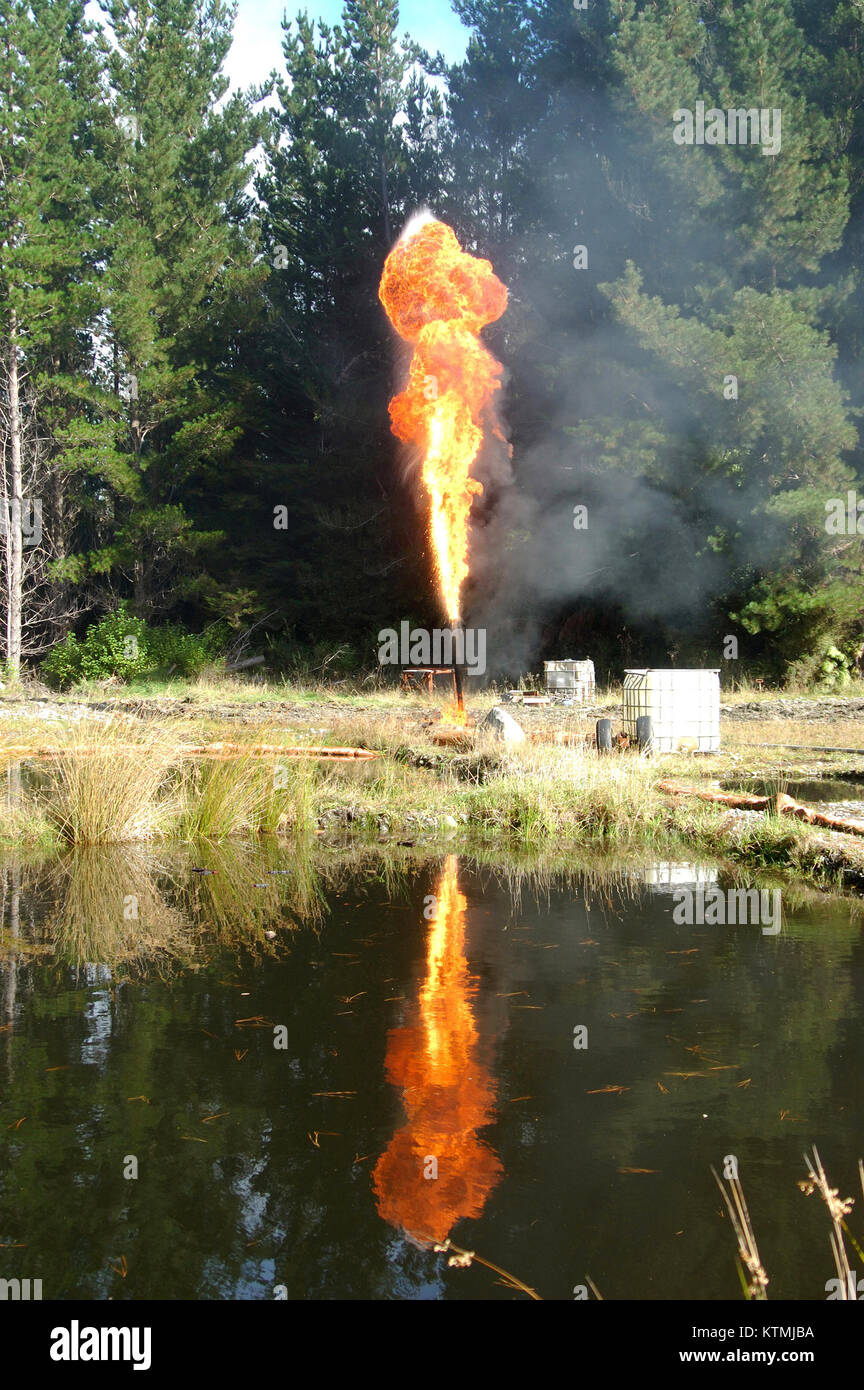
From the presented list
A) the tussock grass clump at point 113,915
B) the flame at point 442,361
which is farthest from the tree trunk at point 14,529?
the tussock grass clump at point 113,915

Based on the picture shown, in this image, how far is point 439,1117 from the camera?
409cm

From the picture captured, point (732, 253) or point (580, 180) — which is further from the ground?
point (580, 180)

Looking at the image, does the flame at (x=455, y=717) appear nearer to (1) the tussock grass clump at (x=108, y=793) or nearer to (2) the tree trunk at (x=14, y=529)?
(1) the tussock grass clump at (x=108, y=793)

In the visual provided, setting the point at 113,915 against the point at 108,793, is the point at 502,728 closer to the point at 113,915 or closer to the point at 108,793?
the point at 108,793

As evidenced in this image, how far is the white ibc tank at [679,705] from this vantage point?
14.3 metres

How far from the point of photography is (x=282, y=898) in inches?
293

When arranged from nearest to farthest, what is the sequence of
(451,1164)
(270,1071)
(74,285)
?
1. (451,1164)
2. (270,1071)
3. (74,285)

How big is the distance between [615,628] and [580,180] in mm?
10825

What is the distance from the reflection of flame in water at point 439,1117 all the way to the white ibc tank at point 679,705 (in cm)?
894

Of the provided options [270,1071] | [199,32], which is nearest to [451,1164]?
[270,1071]

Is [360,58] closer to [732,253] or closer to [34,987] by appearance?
[732,253]

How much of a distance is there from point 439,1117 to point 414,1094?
23 cm

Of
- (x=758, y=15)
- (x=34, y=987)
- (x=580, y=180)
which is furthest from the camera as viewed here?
(x=580, y=180)

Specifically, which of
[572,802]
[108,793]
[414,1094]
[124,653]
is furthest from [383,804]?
[124,653]
